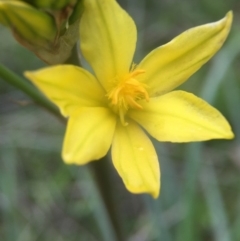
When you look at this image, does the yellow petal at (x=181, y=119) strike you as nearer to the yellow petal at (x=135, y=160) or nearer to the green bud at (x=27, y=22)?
the yellow petal at (x=135, y=160)

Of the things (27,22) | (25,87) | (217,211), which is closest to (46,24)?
(27,22)

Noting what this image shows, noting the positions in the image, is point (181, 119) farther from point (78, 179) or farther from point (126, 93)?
point (78, 179)

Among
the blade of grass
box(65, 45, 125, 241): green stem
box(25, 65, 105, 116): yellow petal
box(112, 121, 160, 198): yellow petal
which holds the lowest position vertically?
the blade of grass

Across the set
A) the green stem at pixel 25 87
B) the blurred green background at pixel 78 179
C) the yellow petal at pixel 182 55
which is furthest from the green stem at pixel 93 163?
the blurred green background at pixel 78 179

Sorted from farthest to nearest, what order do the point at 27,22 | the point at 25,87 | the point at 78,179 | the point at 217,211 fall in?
the point at 78,179
the point at 217,211
the point at 25,87
the point at 27,22

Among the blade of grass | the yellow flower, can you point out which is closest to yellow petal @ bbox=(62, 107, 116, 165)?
the yellow flower

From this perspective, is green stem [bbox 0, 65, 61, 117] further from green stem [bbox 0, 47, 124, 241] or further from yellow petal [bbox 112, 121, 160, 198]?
yellow petal [bbox 112, 121, 160, 198]

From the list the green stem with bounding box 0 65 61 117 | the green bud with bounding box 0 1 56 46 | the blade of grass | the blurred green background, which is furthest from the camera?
the blurred green background
